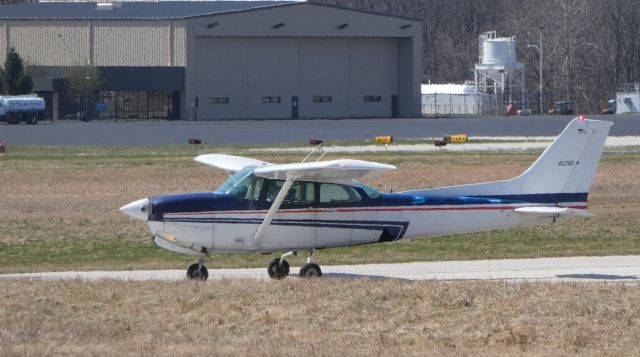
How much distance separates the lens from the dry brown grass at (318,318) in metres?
11.8

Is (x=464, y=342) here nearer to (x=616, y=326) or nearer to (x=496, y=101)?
(x=616, y=326)

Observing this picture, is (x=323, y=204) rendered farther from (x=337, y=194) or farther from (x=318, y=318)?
(x=318, y=318)

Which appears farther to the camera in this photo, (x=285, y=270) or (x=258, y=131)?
(x=258, y=131)

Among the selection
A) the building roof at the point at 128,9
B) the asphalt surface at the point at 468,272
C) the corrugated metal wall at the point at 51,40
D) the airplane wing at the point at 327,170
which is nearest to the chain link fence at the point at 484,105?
the building roof at the point at 128,9

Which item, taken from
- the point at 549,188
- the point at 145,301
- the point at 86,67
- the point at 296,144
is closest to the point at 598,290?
the point at 549,188

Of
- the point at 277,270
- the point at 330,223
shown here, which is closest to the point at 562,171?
the point at 330,223

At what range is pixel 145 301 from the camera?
13875mm

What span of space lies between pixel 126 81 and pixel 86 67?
3018 millimetres

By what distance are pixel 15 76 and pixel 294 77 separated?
19.8 meters

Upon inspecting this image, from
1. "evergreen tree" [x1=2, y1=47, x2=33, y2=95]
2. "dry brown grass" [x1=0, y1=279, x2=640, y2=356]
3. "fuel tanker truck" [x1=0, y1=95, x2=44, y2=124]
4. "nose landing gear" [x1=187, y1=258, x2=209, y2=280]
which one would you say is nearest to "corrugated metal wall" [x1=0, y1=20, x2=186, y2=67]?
"evergreen tree" [x1=2, y1=47, x2=33, y2=95]

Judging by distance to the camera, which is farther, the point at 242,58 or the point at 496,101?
the point at 496,101

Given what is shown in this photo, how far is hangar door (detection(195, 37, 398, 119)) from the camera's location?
83562 millimetres

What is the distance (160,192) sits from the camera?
29406 millimetres

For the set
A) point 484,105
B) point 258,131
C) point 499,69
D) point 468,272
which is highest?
point 499,69
